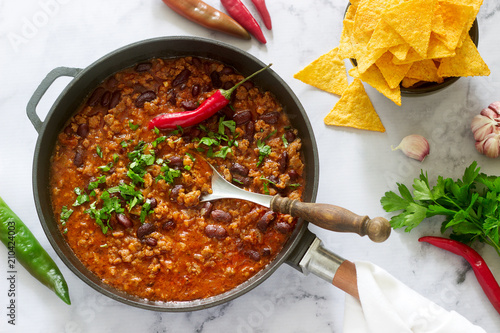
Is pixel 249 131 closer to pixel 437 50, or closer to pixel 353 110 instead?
pixel 353 110

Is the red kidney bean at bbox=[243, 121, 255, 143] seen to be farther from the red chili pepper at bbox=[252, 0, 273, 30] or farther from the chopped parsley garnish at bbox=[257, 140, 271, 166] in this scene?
the red chili pepper at bbox=[252, 0, 273, 30]

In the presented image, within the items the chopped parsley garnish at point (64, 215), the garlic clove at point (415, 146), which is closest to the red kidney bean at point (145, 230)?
the chopped parsley garnish at point (64, 215)

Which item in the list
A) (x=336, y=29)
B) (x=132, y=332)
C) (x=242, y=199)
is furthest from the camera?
(x=336, y=29)

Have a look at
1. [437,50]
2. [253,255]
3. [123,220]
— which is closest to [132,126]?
→ [123,220]

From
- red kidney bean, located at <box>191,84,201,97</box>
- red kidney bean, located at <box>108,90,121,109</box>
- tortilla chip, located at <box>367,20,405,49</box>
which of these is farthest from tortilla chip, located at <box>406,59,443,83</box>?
red kidney bean, located at <box>108,90,121,109</box>

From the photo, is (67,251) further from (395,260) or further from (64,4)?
(395,260)

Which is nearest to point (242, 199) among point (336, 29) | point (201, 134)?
point (201, 134)
